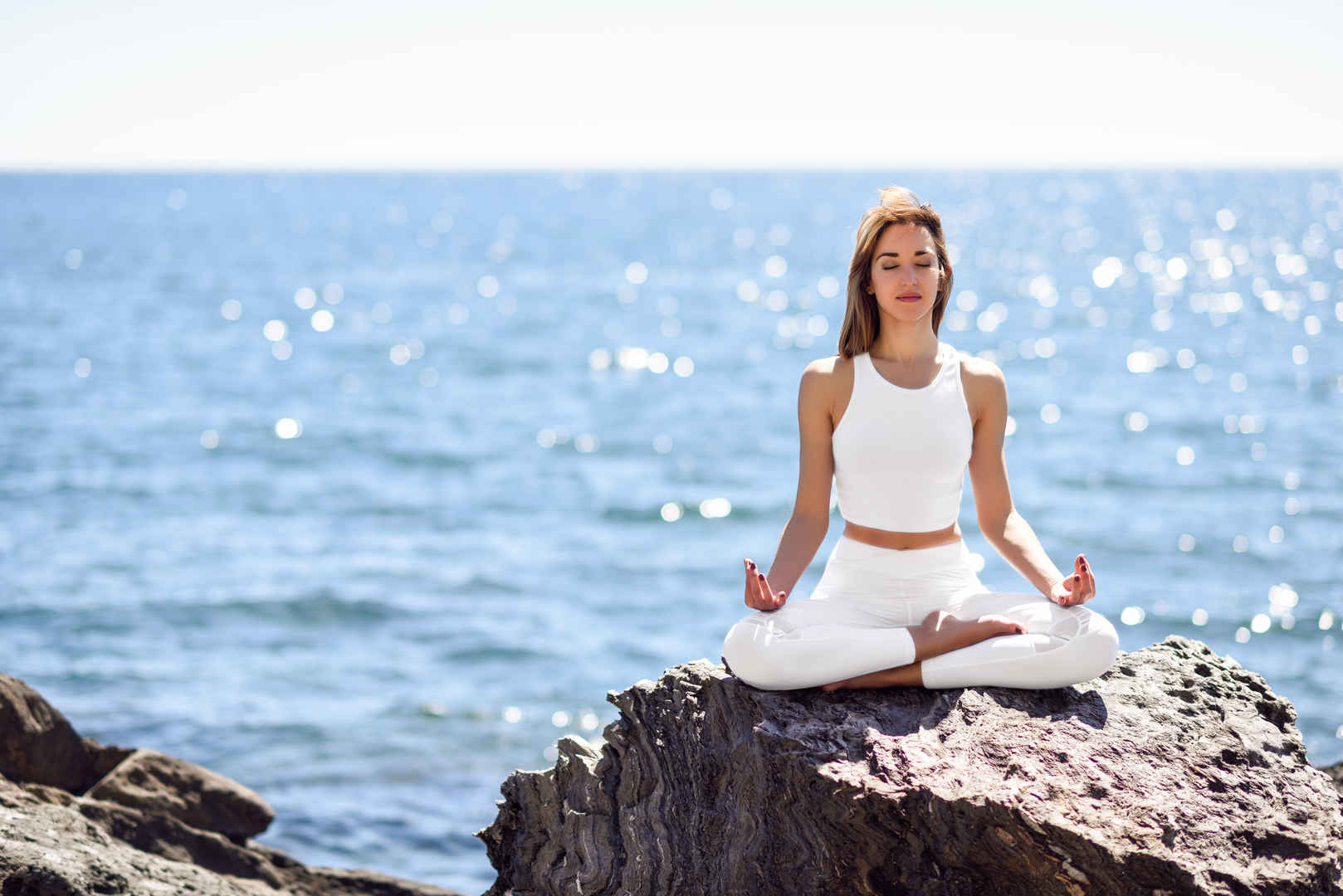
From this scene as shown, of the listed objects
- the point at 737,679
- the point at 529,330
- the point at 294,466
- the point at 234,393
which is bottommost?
the point at 737,679

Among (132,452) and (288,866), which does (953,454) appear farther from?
(132,452)

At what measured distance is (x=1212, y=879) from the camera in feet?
12.4

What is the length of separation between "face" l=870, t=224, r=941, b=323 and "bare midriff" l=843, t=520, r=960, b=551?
83 cm

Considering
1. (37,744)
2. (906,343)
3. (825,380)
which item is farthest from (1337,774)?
(37,744)

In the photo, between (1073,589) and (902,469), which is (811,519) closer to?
(902,469)

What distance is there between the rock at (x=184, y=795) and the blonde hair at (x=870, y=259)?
13.8 ft

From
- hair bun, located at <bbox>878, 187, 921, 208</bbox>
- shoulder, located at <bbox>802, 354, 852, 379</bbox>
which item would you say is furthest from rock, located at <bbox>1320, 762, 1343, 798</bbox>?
hair bun, located at <bbox>878, 187, 921, 208</bbox>

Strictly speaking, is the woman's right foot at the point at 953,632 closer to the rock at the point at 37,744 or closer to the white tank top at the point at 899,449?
the white tank top at the point at 899,449

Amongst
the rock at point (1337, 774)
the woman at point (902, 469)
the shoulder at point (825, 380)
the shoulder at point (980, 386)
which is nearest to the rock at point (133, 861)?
the woman at point (902, 469)

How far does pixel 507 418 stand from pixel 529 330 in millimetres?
13843

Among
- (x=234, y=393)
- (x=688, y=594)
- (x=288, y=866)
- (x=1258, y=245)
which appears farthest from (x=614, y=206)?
(x=288, y=866)

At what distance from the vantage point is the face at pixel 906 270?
4.97m

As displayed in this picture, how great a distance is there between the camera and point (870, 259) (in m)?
5.06

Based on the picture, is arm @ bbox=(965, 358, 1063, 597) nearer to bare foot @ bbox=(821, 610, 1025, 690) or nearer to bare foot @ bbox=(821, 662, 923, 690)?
bare foot @ bbox=(821, 610, 1025, 690)
